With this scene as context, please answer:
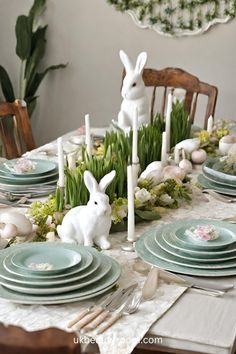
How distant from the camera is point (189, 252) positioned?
1488mm

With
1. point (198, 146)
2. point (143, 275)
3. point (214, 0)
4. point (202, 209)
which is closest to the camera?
point (143, 275)

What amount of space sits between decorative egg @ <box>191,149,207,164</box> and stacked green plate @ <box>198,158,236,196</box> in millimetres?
185

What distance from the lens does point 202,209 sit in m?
1.90

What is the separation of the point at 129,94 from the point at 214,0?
5.25 feet

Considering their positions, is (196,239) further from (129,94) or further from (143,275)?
(129,94)

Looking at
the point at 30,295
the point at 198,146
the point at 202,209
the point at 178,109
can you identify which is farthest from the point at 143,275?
the point at 178,109

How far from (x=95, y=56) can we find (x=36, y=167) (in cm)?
211

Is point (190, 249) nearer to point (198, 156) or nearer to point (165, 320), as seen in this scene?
point (165, 320)

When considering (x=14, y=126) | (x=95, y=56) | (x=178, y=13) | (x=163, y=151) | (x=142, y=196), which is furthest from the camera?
(x=95, y=56)

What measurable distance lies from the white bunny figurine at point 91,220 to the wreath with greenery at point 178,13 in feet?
8.22

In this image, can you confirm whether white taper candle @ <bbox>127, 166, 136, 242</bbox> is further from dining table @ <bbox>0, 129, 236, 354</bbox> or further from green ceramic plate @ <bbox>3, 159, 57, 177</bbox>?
green ceramic plate @ <bbox>3, 159, 57, 177</bbox>

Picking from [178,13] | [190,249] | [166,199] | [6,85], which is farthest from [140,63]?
[6,85]

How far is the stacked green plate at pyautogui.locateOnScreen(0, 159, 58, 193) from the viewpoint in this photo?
6.76 ft

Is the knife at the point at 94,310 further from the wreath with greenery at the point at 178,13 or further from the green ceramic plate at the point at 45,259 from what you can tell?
the wreath with greenery at the point at 178,13
